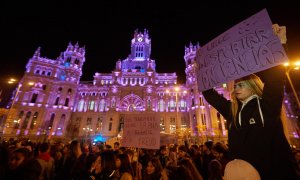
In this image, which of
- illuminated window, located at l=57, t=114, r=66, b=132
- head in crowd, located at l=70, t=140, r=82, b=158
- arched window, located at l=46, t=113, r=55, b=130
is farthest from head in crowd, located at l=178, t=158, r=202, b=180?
arched window, located at l=46, t=113, r=55, b=130

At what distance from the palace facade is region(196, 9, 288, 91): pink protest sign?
39.0 metres

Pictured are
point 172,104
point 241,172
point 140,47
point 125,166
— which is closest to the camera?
point 241,172

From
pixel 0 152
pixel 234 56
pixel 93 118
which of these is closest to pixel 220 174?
pixel 234 56

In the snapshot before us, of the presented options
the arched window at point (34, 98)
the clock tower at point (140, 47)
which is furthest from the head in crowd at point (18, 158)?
the clock tower at point (140, 47)

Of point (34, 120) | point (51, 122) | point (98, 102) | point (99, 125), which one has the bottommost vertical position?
point (99, 125)

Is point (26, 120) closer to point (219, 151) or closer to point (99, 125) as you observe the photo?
point (99, 125)

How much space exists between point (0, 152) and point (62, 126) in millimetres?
48399

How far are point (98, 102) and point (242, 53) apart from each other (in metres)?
52.6

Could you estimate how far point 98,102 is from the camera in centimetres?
5200

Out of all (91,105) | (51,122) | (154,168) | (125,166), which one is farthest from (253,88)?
(91,105)

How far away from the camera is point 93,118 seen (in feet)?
163

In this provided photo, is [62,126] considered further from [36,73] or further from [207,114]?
[207,114]

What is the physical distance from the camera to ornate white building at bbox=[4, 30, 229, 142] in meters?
42.0

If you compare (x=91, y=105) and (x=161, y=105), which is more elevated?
(x=161, y=105)
